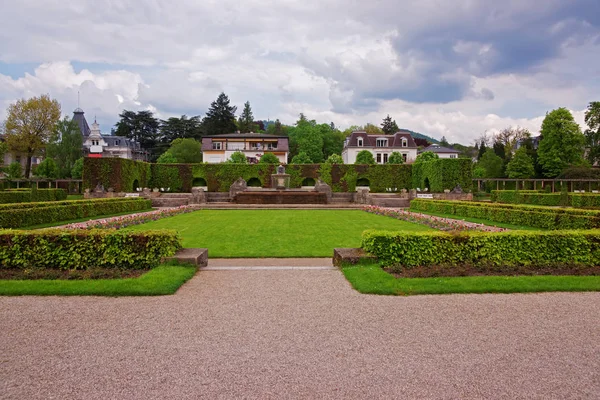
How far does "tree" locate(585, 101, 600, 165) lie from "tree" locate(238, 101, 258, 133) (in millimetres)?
63305

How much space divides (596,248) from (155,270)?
848 centimetres

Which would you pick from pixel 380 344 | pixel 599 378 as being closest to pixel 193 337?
pixel 380 344

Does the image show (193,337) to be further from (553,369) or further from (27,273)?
(27,273)

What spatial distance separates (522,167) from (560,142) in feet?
18.5

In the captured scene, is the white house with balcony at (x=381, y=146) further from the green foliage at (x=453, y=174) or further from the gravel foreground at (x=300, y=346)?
the gravel foreground at (x=300, y=346)

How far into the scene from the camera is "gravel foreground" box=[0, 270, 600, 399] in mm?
3453

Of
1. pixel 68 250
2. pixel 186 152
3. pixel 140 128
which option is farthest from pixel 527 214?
pixel 140 128

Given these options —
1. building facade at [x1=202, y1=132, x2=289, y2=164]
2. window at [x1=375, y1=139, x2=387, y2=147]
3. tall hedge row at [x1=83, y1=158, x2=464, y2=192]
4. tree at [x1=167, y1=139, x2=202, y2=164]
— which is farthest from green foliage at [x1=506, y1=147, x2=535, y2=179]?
tree at [x1=167, y1=139, x2=202, y2=164]

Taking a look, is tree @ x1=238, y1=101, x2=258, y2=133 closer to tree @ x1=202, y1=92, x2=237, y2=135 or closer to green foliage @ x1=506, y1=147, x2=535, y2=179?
tree @ x1=202, y1=92, x2=237, y2=135

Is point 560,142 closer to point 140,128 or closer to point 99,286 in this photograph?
point 99,286

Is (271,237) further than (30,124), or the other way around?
(30,124)

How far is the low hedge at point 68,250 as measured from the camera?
751cm

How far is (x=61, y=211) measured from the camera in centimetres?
1822

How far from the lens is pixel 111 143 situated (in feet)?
273
